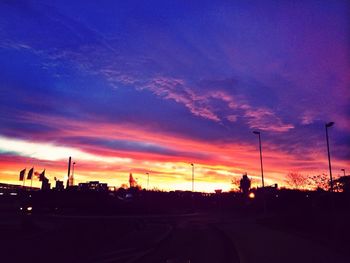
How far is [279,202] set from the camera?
78.6m

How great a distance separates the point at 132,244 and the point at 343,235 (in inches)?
428

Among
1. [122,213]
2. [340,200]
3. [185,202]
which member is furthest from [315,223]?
[185,202]

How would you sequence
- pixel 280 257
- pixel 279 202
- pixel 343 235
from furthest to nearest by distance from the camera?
pixel 279 202, pixel 343 235, pixel 280 257

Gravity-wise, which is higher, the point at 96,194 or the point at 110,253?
the point at 96,194

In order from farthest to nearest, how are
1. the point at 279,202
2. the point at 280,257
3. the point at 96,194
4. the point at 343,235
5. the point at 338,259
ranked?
the point at 96,194, the point at 279,202, the point at 343,235, the point at 280,257, the point at 338,259

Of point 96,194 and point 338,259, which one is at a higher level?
point 96,194

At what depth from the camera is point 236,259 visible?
1548 centimetres

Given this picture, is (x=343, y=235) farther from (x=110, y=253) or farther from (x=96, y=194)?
(x=96, y=194)

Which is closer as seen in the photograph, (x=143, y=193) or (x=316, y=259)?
(x=316, y=259)

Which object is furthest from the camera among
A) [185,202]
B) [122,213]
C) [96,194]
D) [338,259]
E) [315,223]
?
[185,202]

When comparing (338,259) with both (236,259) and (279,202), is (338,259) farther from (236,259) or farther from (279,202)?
(279,202)

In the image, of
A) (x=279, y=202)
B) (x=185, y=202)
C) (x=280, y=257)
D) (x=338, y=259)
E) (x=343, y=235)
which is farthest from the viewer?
(x=185, y=202)

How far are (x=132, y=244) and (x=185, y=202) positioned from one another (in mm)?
96256

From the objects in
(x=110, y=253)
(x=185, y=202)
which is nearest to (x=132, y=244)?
(x=110, y=253)
